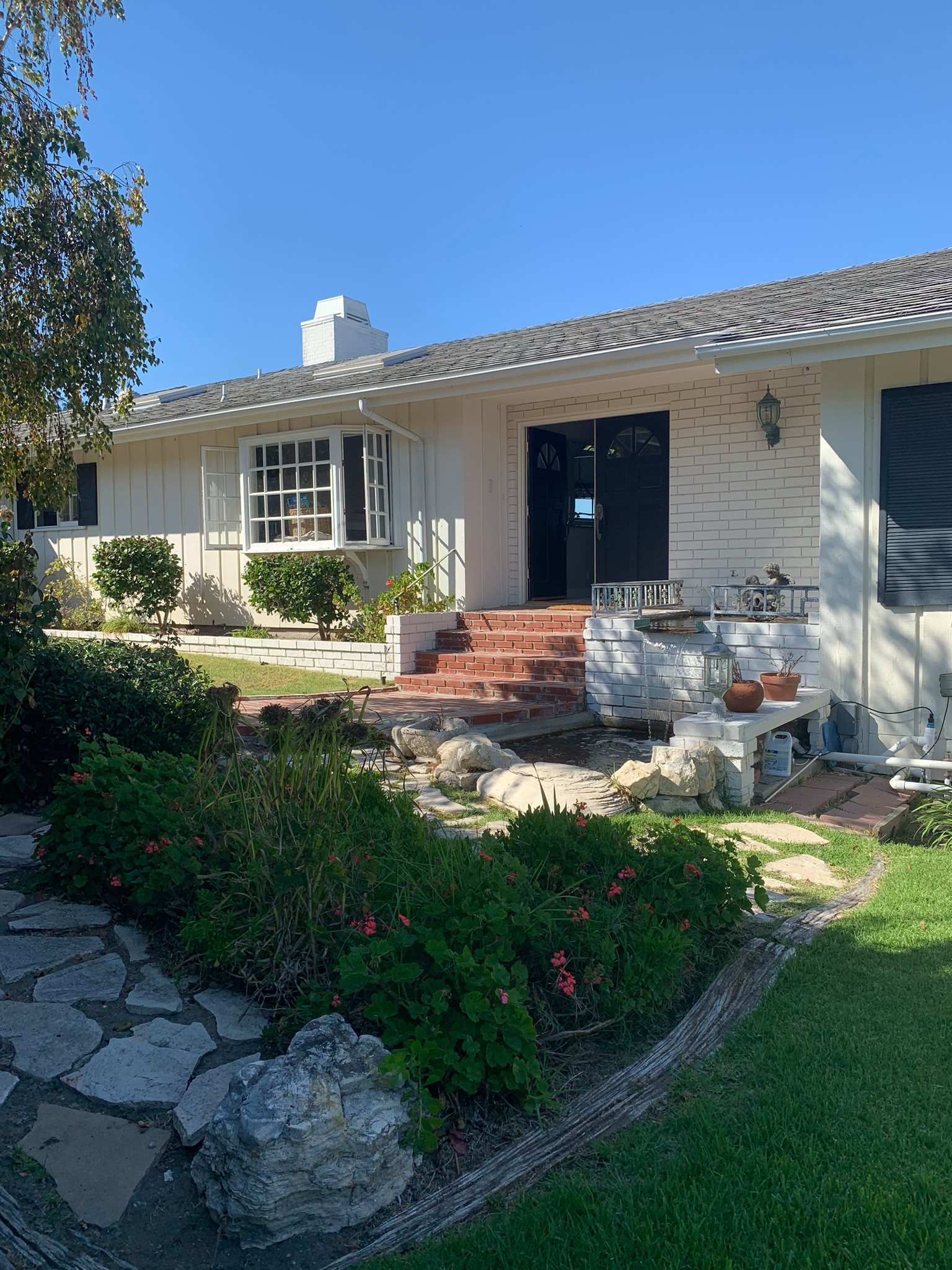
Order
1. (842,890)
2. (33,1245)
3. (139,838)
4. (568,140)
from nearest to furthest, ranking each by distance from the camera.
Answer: (33,1245) → (139,838) → (842,890) → (568,140)

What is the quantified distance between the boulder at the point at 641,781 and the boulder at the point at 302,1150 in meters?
3.49

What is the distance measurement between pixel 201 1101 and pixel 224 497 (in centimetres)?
1142

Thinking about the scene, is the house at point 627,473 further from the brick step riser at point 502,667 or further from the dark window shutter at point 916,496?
the brick step riser at point 502,667

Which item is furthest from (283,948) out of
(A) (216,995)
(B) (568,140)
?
(B) (568,140)

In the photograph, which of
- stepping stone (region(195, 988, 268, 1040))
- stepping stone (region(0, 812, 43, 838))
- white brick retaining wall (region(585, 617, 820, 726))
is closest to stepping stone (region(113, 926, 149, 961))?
stepping stone (region(195, 988, 268, 1040))

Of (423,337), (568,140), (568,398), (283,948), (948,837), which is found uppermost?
(568,140)

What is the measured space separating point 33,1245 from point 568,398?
10012 mm

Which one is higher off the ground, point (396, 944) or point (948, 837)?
point (396, 944)

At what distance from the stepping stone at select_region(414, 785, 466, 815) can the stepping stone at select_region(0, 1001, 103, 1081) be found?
2.62 meters

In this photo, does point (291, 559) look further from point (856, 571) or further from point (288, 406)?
point (856, 571)

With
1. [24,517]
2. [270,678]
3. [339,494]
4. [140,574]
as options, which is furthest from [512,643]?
[24,517]

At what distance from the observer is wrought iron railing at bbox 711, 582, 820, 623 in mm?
7754

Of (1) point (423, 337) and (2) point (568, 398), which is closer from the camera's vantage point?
(2) point (568, 398)

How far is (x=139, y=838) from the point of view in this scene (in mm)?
3570
